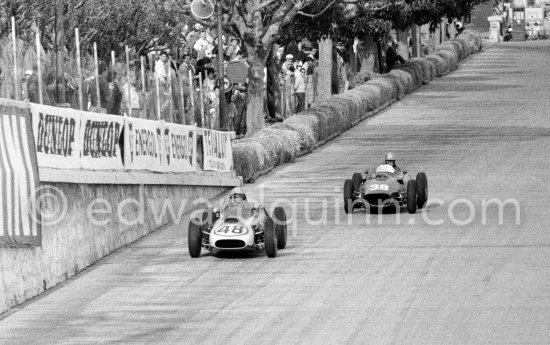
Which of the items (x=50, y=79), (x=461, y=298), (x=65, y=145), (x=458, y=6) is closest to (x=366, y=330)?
(x=461, y=298)

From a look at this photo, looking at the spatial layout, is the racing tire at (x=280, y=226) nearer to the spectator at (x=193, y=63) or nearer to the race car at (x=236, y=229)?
the race car at (x=236, y=229)

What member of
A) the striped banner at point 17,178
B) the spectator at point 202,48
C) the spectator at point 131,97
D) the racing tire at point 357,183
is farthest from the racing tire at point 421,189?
the spectator at point 202,48

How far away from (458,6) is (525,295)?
40.2 metres

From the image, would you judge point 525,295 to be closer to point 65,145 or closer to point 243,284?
point 243,284

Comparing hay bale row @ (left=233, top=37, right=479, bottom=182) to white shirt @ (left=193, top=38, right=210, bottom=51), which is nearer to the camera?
hay bale row @ (left=233, top=37, right=479, bottom=182)

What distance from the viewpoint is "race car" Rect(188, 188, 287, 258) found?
20.1m

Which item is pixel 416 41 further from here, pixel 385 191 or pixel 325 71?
pixel 385 191

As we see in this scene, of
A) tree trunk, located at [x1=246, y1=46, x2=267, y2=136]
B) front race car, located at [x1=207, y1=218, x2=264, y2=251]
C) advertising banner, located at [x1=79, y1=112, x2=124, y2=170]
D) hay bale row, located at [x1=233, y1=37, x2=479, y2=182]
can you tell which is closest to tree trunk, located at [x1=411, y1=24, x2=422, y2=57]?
hay bale row, located at [x1=233, y1=37, x2=479, y2=182]

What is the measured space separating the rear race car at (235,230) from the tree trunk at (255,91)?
1806 centimetres

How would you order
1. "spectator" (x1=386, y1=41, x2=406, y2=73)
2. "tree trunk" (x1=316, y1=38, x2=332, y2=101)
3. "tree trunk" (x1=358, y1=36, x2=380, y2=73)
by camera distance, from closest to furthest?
1. "tree trunk" (x1=316, y1=38, x2=332, y2=101)
2. "tree trunk" (x1=358, y1=36, x2=380, y2=73)
3. "spectator" (x1=386, y1=41, x2=406, y2=73)

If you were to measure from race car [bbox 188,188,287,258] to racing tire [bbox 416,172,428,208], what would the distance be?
4784mm

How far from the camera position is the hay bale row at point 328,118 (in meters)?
32.2

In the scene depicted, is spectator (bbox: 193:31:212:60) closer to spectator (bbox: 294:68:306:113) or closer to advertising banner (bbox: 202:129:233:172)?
spectator (bbox: 294:68:306:113)

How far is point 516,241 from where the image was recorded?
22031 millimetres
